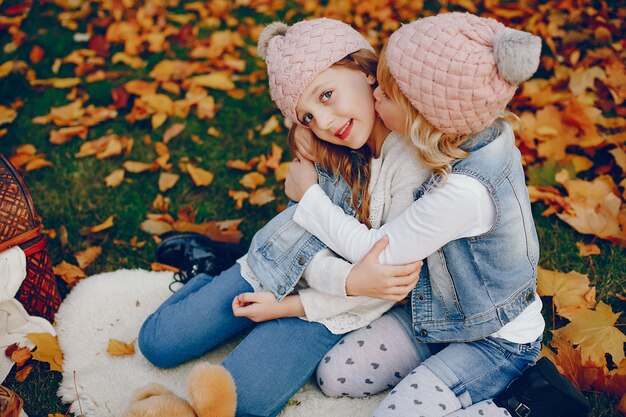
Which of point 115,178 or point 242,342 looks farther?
point 115,178

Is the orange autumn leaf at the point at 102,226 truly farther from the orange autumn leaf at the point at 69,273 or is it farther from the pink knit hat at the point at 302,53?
the pink knit hat at the point at 302,53

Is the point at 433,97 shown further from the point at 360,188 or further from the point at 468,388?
the point at 468,388

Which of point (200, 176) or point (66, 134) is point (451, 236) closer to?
point (200, 176)

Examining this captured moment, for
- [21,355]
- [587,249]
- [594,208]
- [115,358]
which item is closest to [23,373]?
[21,355]

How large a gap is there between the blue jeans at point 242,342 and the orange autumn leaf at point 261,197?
1.95ft

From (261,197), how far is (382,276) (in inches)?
44.3

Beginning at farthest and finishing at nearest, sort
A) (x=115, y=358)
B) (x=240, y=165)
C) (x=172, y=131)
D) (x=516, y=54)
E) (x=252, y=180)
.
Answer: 1. (x=172, y=131)
2. (x=240, y=165)
3. (x=252, y=180)
4. (x=115, y=358)
5. (x=516, y=54)

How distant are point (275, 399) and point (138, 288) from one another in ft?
2.83

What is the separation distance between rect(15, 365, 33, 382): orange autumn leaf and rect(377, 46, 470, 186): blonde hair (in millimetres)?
1558

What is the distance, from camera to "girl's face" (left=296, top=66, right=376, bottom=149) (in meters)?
1.76

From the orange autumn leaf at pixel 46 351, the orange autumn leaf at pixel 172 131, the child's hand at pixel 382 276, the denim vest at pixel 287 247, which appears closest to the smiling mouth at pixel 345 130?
the denim vest at pixel 287 247

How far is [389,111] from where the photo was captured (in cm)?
168

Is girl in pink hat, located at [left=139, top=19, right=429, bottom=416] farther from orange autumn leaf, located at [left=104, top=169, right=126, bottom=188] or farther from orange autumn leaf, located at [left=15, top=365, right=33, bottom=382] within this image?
orange autumn leaf, located at [left=104, top=169, right=126, bottom=188]

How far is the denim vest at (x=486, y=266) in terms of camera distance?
5.29 feet
